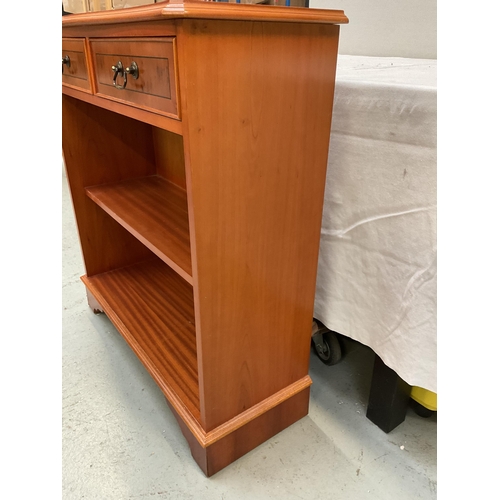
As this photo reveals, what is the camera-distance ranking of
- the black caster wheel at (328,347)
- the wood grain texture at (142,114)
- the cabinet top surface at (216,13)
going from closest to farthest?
the cabinet top surface at (216,13)
the wood grain texture at (142,114)
the black caster wheel at (328,347)

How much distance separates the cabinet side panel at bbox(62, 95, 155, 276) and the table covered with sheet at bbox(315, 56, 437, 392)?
0.72 m

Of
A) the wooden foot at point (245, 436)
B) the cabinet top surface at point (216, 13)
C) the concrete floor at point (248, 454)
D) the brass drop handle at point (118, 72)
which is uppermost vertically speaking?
the cabinet top surface at point (216, 13)

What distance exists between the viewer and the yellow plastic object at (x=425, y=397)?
975mm

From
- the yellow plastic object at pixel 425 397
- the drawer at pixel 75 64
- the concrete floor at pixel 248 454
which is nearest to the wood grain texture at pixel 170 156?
the drawer at pixel 75 64

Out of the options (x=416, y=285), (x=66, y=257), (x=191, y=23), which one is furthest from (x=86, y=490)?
(x=66, y=257)

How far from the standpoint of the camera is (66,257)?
1840 millimetres

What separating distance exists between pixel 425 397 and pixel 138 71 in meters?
0.93

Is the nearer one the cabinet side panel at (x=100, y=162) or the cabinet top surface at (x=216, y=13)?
the cabinet top surface at (x=216, y=13)

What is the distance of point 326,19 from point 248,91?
175 mm

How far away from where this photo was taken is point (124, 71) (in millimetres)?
732

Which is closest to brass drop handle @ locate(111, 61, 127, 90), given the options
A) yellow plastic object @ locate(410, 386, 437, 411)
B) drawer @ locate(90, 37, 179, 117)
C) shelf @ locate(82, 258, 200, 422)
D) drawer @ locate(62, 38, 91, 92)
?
drawer @ locate(90, 37, 179, 117)

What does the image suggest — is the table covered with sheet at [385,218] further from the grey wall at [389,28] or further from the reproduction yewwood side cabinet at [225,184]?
the grey wall at [389,28]

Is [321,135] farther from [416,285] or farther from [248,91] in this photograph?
[416,285]

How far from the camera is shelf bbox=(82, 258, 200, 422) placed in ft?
3.25
